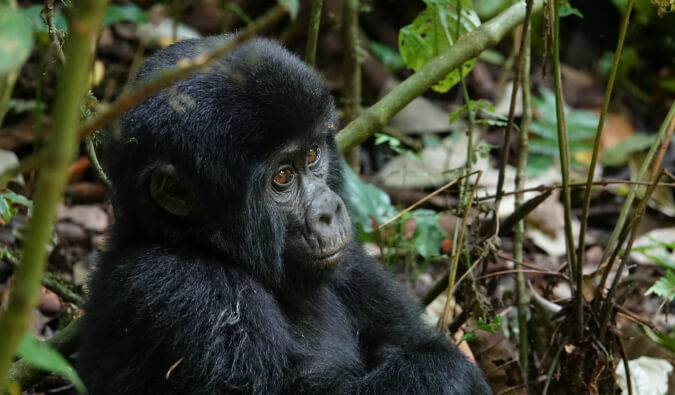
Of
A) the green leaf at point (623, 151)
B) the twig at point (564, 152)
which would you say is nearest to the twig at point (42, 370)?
the twig at point (564, 152)

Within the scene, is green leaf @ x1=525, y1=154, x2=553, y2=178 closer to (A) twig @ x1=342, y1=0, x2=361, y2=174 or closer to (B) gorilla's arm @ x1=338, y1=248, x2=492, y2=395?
(A) twig @ x1=342, y1=0, x2=361, y2=174

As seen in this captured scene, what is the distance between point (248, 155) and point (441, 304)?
2.42 m

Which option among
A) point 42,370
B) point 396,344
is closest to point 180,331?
point 42,370

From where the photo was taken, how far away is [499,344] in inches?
151

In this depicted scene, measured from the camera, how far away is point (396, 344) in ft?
12.1

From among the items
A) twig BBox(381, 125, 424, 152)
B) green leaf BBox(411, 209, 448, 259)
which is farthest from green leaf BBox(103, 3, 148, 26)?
green leaf BBox(411, 209, 448, 259)

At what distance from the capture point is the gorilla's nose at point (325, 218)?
10.4 feet

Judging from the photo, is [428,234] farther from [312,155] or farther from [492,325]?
[312,155]

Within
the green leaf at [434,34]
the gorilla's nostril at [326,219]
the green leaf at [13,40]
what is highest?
→ the green leaf at [434,34]

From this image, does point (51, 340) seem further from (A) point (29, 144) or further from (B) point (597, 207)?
(B) point (597, 207)

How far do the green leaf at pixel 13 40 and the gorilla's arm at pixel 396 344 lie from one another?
209cm

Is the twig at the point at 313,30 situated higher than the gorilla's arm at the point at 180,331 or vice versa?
the twig at the point at 313,30

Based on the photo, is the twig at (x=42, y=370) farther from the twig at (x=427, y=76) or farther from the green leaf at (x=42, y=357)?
the green leaf at (x=42, y=357)

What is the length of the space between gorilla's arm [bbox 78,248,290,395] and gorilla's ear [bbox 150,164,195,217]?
0.17 meters
